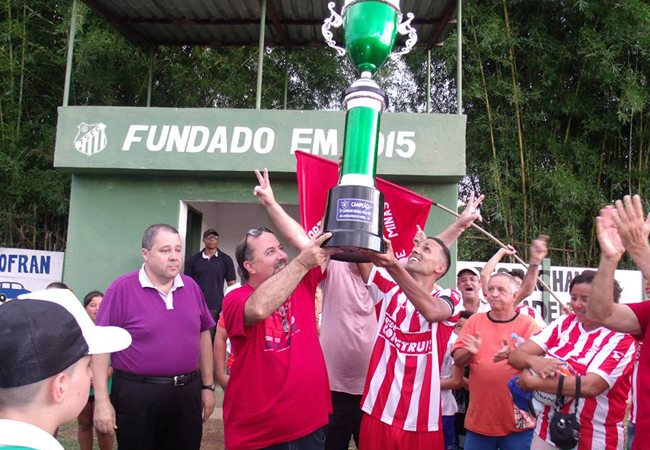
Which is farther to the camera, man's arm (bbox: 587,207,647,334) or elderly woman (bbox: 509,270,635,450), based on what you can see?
elderly woman (bbox: 509,270,635,450)

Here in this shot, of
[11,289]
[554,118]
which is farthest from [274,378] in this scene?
[554,118]

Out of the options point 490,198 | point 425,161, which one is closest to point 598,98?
point 490,198

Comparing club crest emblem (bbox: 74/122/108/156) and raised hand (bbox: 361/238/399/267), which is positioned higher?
club crest emblem (bbox: 74/122/108/156)

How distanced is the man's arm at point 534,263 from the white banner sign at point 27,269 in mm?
6836

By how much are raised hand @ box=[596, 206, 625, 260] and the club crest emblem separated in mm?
6276

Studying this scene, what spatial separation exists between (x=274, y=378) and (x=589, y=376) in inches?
60.4

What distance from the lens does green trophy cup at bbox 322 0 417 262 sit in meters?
2.27

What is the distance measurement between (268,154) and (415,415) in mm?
4676

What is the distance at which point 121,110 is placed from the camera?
23.2 ft

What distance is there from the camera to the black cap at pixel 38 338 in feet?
4.50

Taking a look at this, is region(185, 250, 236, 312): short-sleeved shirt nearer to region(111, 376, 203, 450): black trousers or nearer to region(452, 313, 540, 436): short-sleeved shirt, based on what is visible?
region(111, 376, 203, 450): black trousers

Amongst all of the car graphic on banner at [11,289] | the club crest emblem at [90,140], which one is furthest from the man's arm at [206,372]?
the car graphic on banner at [11,289]

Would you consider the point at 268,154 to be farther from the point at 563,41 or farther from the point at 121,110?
the point at 563,41

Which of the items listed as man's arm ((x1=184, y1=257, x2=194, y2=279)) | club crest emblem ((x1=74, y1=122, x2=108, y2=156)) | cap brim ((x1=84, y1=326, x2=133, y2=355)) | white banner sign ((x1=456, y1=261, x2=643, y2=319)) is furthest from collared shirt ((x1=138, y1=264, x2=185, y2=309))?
white banner sign ((x1=456, y1=261, x2=643, y2=319))
